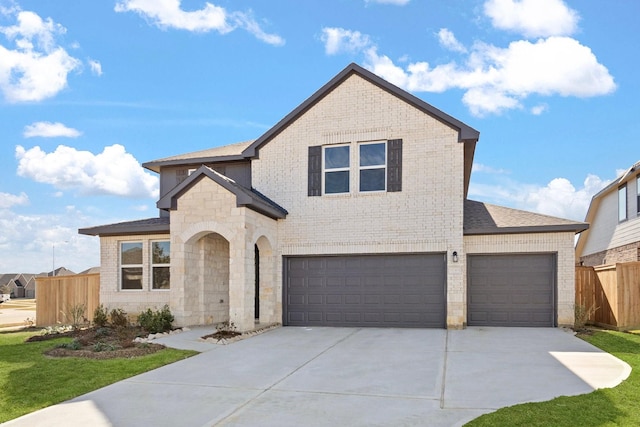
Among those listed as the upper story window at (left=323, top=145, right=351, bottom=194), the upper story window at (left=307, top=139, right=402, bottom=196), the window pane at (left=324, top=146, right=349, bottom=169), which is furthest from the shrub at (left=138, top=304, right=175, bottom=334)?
the window pane at (left=324, top=146, right=349, bottom=169)

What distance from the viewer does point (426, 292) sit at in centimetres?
1471

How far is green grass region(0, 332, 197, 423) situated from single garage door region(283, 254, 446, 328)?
552 centimetres

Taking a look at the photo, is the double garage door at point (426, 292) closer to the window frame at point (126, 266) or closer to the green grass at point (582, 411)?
the window frame at point (126, 266)

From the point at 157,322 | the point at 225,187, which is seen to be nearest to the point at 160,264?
the point at 157,322

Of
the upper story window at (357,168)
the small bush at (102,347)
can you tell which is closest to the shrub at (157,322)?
the small bush at (102,347)

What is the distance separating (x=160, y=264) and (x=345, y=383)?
10510mm

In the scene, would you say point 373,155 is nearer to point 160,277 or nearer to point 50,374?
point 160,277

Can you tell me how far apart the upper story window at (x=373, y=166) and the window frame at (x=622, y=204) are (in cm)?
1205

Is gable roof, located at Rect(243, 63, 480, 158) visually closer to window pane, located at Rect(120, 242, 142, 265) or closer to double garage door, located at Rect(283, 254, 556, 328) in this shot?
double garage door, located at Rect(283, 254, 556, 328)

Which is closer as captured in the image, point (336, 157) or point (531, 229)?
point (531, 229)

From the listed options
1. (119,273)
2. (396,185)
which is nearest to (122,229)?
(119,273)

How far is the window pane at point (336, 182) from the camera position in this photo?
15.5 metres

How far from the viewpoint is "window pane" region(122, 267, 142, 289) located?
16.6 m

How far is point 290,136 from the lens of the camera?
15992 millimetres
